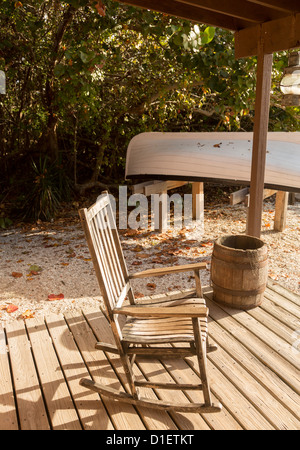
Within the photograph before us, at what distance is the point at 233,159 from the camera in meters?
6.19

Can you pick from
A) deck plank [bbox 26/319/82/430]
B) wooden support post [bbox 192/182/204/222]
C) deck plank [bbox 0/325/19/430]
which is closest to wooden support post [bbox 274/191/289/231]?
wooden support post [bbox 192/182/204/222]

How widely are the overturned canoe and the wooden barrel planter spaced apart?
2791mm

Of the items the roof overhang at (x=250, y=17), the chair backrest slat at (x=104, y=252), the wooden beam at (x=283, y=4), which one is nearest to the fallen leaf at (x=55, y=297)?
the chair backrest slat at (x=104, y=252)

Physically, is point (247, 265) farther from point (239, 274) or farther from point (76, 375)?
point (76, 375)

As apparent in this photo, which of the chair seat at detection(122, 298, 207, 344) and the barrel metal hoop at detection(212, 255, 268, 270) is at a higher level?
the barrel metal hoop at detection(212, 255, 268, 270)

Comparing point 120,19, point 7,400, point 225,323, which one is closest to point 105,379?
point 7,400

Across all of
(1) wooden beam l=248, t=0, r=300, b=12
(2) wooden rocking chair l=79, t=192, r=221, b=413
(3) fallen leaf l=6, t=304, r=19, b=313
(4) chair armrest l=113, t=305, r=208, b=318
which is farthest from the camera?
(3) fallen leaf l=6, t=304, r=19, b=313

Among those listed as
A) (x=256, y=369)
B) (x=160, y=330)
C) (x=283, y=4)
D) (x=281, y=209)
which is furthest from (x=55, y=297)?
(x=281, y=209)

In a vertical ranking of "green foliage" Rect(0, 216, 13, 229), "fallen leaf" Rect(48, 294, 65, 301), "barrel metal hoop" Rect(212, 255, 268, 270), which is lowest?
"fallen leaf" Rect(48, 294, 65, 301)

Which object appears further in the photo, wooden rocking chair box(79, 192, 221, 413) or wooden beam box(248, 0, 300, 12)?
wooden beam box(248, 0, 300, 12)

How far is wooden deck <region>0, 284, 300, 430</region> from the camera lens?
7.22ft

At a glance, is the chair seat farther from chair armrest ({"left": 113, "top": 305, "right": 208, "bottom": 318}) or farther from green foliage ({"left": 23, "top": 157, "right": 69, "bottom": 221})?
green foliage ({"left": 23, "top": 157, "right": 69, "bottom": 221})

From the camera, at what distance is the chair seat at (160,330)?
218 centimetres

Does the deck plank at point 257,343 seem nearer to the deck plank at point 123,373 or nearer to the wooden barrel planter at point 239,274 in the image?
the wooden barrel planter at point 239,274
